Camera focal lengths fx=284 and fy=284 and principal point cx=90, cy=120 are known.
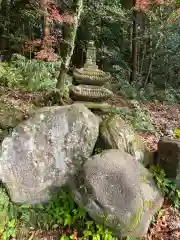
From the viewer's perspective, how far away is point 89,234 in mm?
4281

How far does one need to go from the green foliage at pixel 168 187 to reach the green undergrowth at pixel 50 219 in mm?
1218

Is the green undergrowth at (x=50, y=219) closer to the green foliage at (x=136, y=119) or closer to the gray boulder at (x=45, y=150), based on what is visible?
the gray boulder at (x=45, y=150)

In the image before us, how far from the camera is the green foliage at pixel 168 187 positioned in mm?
4770

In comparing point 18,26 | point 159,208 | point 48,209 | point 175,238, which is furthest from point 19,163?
point 18,26

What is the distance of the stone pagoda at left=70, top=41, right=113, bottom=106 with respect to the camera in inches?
234

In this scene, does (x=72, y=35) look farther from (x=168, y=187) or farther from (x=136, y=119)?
(x=168, y=187)

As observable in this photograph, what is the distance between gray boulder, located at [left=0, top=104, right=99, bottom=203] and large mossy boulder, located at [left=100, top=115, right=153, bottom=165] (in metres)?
0.22

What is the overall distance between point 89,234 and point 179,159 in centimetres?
192

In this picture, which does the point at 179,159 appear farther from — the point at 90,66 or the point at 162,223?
the point at 90,66

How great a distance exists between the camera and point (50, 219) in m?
4.58

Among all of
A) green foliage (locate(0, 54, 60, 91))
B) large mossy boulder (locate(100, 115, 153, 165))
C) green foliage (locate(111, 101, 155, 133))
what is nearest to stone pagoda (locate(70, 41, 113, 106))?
large mossy boulder (locate(100, 115, 153, 165))

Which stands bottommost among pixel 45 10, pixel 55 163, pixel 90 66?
pixel 55 163

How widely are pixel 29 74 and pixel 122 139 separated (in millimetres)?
5556

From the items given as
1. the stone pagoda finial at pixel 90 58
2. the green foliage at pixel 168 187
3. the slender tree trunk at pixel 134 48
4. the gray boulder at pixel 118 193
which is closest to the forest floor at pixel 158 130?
the green foliage at pixel 168 187
